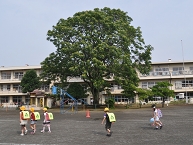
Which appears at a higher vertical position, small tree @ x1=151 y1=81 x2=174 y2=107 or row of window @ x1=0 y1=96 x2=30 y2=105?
small tree @ x1=151 y1=81 x2=174 y2=107

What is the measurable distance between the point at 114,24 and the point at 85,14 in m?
4.21

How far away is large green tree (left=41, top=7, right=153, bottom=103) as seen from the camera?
107 ft

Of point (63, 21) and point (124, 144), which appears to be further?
point (63, 21)

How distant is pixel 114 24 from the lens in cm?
3391

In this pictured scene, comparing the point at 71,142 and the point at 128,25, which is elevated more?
the point at 128,25

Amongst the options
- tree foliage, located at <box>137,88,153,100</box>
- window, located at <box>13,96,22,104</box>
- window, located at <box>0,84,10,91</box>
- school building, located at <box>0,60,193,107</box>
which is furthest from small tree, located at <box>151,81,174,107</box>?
window, located at <box>0,84,10,91</box>

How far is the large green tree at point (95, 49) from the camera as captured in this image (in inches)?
1278

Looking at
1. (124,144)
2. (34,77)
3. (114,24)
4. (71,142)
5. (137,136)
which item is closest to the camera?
(124,144)

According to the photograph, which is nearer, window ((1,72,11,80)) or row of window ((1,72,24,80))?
row of window ((1,72,24,80))

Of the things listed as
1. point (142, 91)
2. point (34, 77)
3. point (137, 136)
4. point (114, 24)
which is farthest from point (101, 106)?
point (137, 136)

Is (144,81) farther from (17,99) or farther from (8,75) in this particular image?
(8,75)

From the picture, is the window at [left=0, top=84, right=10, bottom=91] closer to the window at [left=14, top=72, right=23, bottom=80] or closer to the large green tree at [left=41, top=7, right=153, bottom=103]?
the window at [left=14, top=72, right=23, bottom=80]

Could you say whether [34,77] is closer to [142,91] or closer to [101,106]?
[101,106]

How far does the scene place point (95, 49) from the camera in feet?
105
